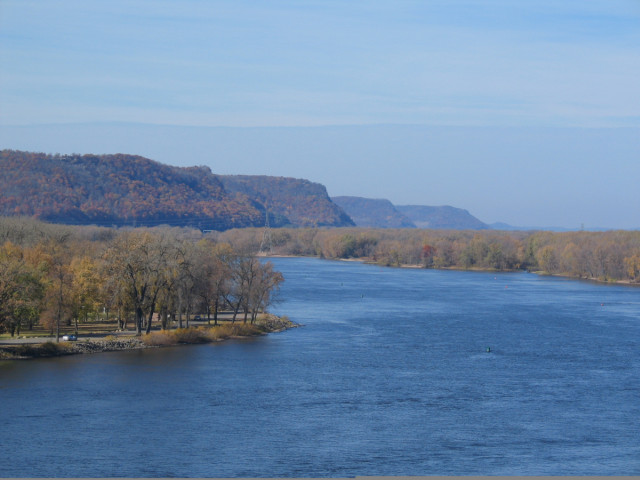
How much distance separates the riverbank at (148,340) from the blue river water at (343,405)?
1007mm

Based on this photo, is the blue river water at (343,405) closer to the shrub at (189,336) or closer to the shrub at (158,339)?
the shrub at (189,336)

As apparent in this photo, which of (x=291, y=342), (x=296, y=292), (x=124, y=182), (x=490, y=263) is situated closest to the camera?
(x=291, y=342)

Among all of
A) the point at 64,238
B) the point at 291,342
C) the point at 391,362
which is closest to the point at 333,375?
the point at 391,362

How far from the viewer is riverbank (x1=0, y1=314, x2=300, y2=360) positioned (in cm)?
3399

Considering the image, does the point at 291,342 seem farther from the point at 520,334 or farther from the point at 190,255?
the point at 520,334

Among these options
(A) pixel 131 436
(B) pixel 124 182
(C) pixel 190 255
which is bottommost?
(A) pixel 131 436

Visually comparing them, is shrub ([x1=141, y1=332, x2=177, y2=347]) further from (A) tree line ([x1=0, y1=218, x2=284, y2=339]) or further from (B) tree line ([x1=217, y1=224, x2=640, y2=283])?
(B) tree line ([x1=217, y1=224, x2=640, y2=283])

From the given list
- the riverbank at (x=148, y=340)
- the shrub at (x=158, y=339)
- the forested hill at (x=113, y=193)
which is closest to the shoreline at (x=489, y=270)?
the forested hill at (x=113, y=193)

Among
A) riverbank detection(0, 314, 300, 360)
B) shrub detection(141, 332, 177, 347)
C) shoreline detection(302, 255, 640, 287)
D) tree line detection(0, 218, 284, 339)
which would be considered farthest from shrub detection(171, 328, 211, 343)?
shoreline detection(302, 255, 640, 287)

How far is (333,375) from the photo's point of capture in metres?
31.3

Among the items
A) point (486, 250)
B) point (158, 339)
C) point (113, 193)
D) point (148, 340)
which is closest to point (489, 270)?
point (486, 250)

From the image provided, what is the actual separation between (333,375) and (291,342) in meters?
8.68

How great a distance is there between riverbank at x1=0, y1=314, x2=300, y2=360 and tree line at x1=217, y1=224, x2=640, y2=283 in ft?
90.7

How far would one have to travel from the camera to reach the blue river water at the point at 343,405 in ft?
68.1
